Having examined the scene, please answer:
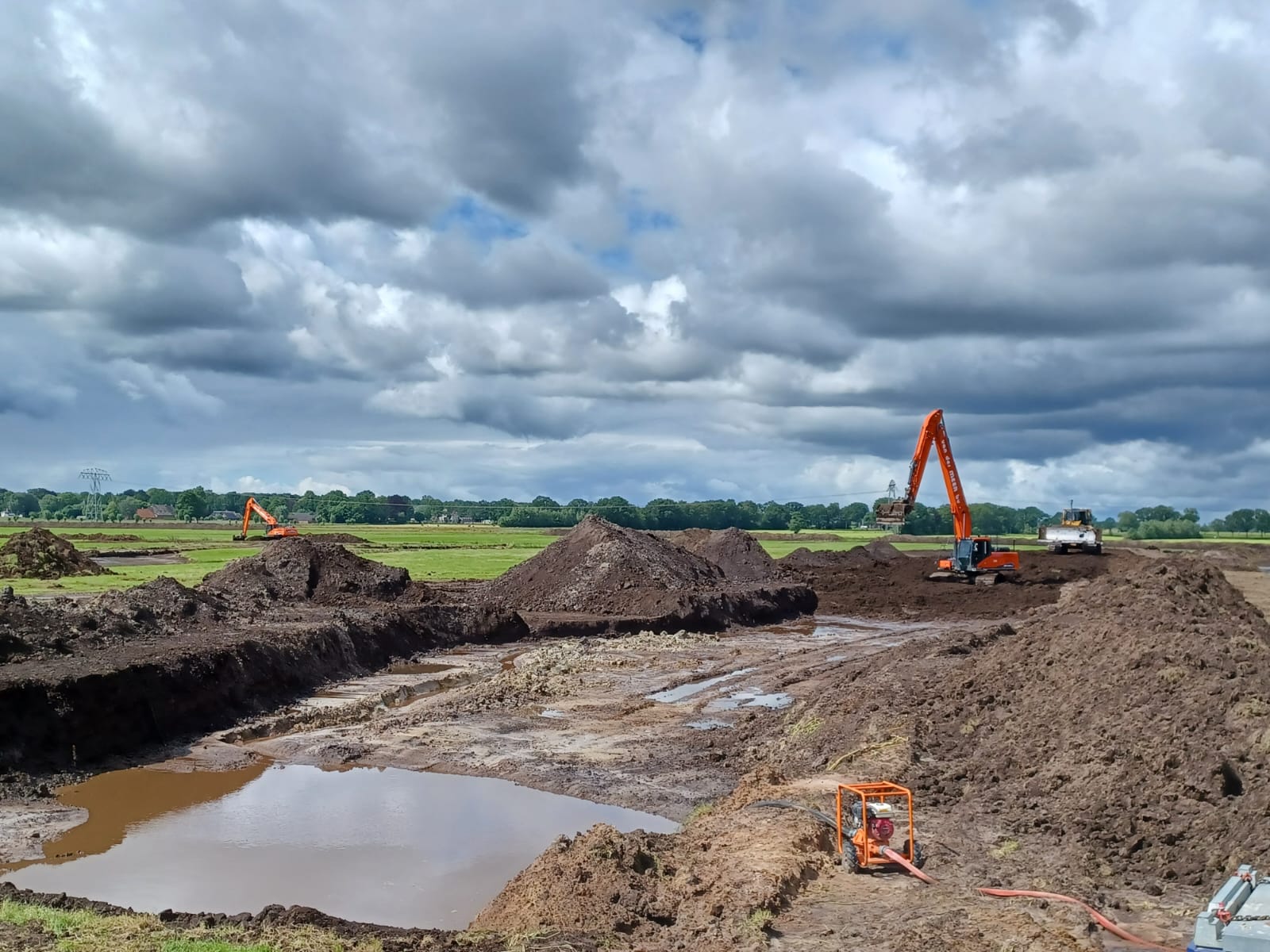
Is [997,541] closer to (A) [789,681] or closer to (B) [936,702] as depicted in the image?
(A) [789,681]

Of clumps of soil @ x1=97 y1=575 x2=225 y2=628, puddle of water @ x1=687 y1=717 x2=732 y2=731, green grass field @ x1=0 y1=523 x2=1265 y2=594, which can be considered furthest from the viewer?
green grass field @ x1=0 y1=523 x2=1265 y2=594

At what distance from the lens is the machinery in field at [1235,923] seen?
5691 mm

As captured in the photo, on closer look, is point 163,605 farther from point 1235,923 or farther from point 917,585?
point 917,585

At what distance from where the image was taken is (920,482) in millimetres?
41250

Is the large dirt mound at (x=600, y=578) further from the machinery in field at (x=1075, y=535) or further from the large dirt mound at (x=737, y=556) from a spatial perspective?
the machinery in field at (x=1075, y=535)

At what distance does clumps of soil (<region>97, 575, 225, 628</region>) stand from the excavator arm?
77.8ft

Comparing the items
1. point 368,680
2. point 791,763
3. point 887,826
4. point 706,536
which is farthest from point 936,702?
point 706,536

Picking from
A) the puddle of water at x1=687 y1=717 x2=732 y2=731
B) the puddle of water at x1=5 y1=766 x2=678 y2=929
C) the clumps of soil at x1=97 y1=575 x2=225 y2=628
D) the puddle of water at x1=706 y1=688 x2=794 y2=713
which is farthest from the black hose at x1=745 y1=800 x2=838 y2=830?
the clumps of soil at x1=97 y1=575 x2=225 y2=628

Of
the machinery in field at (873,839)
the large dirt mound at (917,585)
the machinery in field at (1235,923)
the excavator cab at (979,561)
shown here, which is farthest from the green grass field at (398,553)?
the machinery in field at (1235,923)

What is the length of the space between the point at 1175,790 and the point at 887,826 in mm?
3442

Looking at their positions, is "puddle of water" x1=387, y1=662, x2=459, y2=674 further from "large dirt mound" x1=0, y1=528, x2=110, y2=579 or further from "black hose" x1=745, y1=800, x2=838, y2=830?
"large dirt mound" x1=0, y1=528, x2=110, y2=579

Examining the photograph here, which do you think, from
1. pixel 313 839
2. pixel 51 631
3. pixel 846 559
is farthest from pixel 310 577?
pixel 846 559

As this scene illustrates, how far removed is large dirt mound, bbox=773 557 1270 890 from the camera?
10.5 metres

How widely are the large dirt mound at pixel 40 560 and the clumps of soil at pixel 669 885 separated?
135ft
